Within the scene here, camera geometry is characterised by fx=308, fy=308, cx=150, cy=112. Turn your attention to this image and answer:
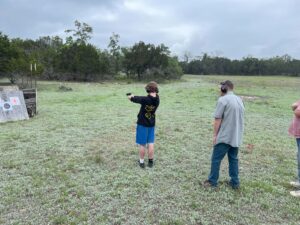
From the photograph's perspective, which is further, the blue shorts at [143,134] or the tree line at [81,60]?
the tree line at [81,60]

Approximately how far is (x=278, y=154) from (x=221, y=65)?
3024 inches

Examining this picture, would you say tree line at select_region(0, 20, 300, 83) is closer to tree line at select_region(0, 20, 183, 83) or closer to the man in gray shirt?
tree line at select_region(0, 20, 183, 83)

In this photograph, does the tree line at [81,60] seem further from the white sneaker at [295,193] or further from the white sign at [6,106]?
the white sneaker at [295,193]

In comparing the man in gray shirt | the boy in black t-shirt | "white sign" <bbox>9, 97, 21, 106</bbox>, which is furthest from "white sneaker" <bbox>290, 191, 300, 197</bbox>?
"white sign" <bbox>9, 97, 21, 106</bbox>

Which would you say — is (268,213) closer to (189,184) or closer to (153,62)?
(189,184)

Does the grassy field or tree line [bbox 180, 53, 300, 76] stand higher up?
tree line [bbox 180, 53, 300, 76]

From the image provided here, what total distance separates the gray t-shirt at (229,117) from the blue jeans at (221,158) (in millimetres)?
124

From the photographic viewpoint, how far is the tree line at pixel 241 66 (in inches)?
2933

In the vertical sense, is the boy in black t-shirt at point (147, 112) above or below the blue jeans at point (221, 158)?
above

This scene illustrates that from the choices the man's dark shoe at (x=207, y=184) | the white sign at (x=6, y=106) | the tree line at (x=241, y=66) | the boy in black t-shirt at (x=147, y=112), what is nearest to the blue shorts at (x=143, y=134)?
the boy in black t-shirt at (x=147, y=112)

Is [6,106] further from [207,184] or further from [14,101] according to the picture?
[207,184]

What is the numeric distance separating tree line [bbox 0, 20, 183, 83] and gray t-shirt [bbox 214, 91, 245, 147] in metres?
25.1

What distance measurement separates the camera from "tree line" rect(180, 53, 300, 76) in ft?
244

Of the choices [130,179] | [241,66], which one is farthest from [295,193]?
[241,66]
